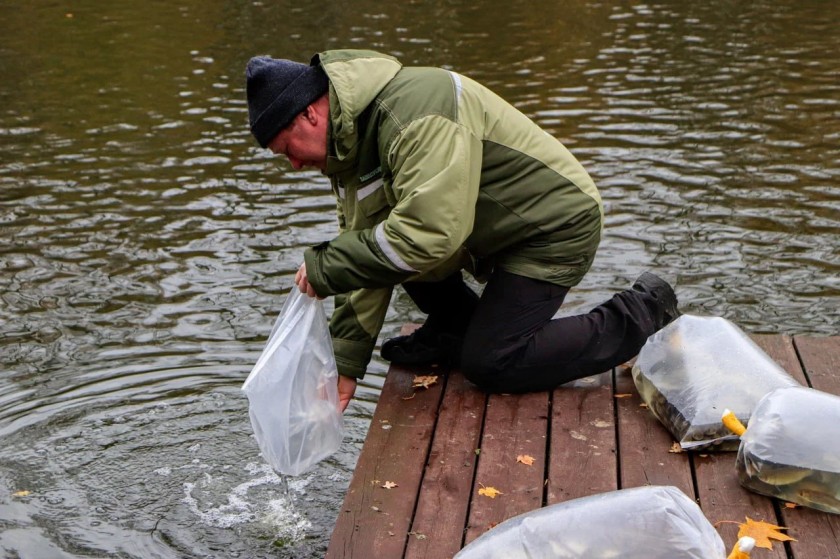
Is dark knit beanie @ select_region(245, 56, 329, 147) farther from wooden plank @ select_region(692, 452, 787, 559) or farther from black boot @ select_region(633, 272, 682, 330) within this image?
wooden plank @ select_region(692, 452, 787, 559)

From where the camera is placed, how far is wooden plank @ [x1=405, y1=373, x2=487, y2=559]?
137 inches

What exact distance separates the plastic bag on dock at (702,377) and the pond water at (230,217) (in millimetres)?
1394

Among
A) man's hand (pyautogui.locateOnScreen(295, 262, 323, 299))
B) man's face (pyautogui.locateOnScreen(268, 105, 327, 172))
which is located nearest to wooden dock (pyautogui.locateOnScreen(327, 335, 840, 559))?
man's hand (pyautogui.locateOnScreen(295, 262, 323, 299))

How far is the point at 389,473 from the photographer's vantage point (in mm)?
3934

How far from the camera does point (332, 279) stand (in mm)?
4062

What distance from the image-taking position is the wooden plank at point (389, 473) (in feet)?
11.5

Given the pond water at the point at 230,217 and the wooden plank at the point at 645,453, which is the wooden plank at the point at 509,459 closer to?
the wooden plank at the point at 645,453

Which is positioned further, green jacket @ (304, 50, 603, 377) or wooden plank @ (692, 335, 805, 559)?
green jacket @ (304, 50, 603, 377)

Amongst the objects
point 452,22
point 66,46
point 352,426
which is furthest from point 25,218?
point 452,22

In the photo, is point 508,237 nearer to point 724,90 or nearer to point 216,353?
point 216,353

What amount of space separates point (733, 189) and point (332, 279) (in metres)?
5.27

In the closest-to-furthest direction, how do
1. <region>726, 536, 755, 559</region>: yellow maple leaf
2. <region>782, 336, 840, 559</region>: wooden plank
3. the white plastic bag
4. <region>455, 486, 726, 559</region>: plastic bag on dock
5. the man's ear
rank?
<region>726, 536, 755, 559</region>: yellow maple leaf, <region>455, 486, 726, 559</region>: plastic bag on dock, <region>782, 336, 840, 559</region>: wooden plank, the man's ear, the white plastic bag

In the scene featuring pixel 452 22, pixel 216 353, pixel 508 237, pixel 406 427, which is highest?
pixel 508 237

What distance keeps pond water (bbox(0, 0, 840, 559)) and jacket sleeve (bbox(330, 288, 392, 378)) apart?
2.18 ft
